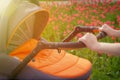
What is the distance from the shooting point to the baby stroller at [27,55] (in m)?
2.61

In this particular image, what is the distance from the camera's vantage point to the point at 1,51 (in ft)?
9.00

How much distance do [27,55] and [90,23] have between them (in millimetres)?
2741

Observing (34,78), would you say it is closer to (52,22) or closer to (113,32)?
(113,32)

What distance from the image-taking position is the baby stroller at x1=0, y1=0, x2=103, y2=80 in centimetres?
261

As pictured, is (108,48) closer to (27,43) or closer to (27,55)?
(27,55)

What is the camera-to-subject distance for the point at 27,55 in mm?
2609

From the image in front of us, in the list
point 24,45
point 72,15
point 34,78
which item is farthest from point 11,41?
point 72,15

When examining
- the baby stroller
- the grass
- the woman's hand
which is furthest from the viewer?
the grass

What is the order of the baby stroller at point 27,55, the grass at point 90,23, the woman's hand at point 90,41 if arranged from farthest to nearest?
1. the grass at point 90,23
2. the baby stroller at point 27,55
3. the woman's hand at point 90,41

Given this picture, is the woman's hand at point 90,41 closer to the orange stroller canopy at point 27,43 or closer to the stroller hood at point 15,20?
the orange stroller canopy at point 27,43

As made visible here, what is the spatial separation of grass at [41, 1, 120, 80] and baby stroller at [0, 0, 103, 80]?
3.91 feet

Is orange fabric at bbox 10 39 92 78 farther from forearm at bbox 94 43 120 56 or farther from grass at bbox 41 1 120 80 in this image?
grass at bbox 41 1 120 80

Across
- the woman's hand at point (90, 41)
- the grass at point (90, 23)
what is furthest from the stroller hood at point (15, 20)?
the grass at point (90, 23)

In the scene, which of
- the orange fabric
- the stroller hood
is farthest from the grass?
the stroller hood
